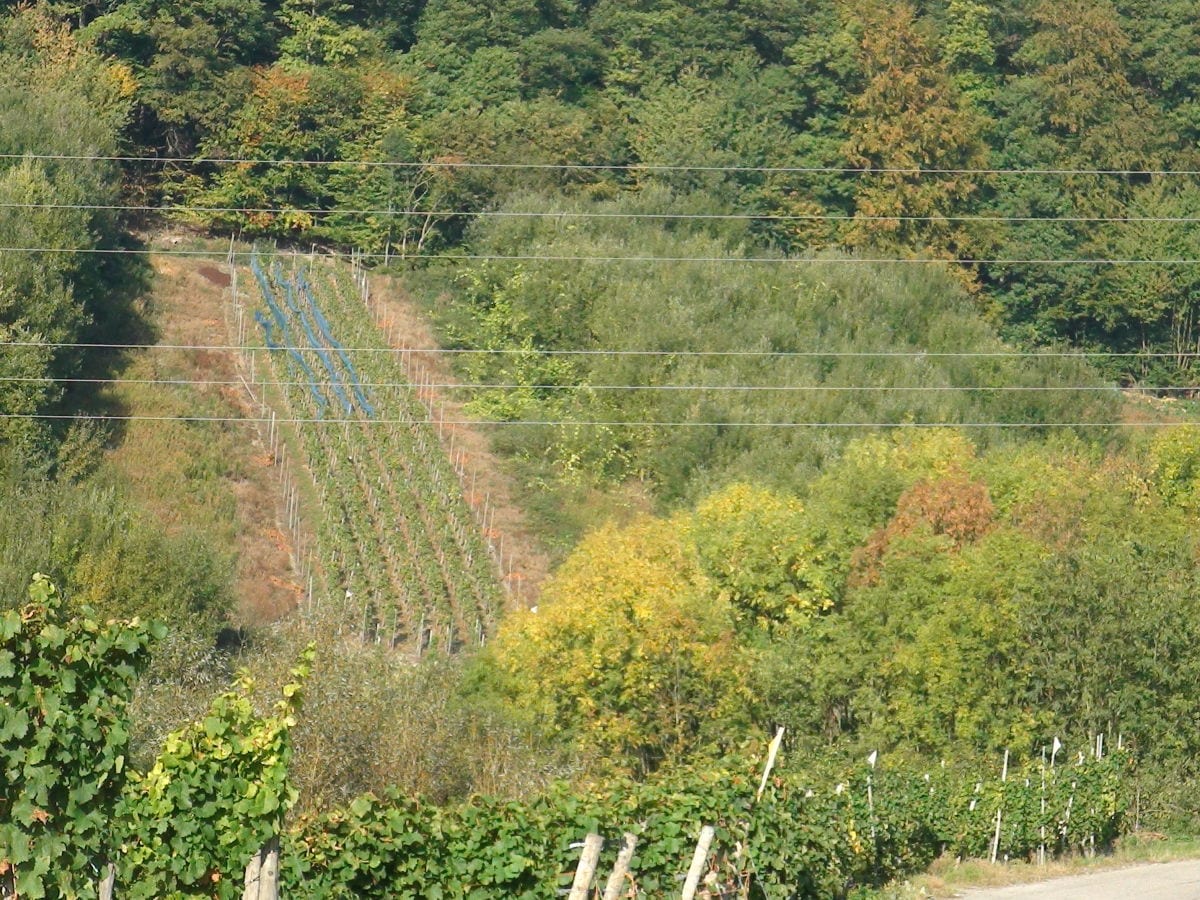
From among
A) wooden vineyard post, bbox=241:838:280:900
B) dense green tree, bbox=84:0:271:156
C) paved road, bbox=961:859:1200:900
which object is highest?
wooden vineyard post, bbox=241:838:280:900

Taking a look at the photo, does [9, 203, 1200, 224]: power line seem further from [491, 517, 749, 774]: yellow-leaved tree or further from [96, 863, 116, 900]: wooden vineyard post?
[96, 863, 116, 900]: wooden vineyard post

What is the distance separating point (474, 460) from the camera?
5831 cm

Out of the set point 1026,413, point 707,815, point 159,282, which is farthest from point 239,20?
point 707,815

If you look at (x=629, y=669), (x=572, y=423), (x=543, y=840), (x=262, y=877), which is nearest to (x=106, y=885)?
(x=262, y=877)

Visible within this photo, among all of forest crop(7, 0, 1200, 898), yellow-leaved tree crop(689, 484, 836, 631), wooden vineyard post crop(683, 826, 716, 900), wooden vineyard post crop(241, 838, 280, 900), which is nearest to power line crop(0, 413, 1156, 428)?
forest crop(7, 0, 1200, 898)

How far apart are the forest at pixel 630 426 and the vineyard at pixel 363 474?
0.22 metres

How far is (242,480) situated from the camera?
54.9m

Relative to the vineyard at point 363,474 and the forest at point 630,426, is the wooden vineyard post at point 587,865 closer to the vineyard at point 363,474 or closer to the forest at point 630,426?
the forest at point 630,426

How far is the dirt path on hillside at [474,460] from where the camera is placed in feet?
175

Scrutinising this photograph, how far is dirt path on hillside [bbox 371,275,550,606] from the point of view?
175 ft

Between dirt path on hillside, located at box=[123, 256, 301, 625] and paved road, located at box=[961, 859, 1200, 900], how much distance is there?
79.7 ft

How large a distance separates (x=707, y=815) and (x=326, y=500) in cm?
3745

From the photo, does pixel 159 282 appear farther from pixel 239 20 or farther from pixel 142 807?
pixel 142 807

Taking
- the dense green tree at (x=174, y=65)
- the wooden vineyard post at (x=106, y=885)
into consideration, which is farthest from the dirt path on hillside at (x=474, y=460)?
the wooden vineyard post at (x=106, y=885)
